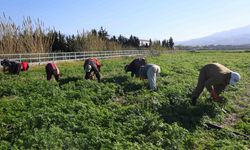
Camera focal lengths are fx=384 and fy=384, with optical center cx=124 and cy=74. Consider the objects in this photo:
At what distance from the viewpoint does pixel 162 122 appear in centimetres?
1036

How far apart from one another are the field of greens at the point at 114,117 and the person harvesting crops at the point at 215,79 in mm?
373

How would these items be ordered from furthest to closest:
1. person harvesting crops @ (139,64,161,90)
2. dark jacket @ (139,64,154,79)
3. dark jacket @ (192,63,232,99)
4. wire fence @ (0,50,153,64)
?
1. wire fence @ (0,50,153,64)
2. dark jacket @ (139,64,154,79)
3. person harvesting crops @ (139,64,161,90)
4. dark jacket @ (192,63,232,99)

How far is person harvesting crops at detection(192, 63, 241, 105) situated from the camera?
1207 cm

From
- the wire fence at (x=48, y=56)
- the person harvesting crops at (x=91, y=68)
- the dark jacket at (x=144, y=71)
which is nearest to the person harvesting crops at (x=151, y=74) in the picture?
the dark jacket at (x=144, y=71)

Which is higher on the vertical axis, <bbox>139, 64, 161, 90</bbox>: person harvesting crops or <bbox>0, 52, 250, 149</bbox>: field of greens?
<bbox>139, 64, 161, 90</bbox>: person harvesting crops

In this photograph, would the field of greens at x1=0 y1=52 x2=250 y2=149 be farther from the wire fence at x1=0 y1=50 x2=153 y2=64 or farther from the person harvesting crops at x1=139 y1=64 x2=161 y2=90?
the wire fence at x1=0 y1=50 x2=153 y2=64

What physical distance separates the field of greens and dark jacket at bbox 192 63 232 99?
492mm

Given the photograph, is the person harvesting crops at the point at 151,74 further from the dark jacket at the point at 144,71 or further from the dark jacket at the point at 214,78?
the dark jacket at the point at 214,78

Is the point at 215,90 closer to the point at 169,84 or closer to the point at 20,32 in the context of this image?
the point at 169,84

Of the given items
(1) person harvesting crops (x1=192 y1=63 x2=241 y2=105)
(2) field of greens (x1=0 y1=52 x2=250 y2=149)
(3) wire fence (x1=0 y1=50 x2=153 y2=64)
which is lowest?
(2) field of greens (x1=0 y1=52 x2=250 y2=149)

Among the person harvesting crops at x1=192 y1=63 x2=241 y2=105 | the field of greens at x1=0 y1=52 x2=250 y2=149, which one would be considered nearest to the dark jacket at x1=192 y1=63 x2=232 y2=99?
the person harvesting crops at x1=192 y1=63 x2=241 y2=105

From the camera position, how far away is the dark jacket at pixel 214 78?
40.0ft

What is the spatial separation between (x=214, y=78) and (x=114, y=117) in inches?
147

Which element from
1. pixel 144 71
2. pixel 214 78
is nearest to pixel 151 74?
pixel 144 71
